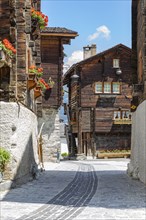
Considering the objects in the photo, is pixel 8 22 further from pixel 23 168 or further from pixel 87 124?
pixel 87 124

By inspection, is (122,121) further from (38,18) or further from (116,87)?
(38,18)

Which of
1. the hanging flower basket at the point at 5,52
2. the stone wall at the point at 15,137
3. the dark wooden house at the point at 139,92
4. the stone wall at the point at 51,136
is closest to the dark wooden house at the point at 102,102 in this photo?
the stone wall at the point at 51,136

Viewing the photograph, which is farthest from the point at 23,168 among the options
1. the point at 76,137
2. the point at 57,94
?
the point at 76,137

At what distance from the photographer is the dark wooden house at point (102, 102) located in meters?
41.3

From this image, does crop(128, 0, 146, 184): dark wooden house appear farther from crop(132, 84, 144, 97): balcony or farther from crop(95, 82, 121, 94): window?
crop(95, 82, 121, 94): window

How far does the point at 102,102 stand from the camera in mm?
41688

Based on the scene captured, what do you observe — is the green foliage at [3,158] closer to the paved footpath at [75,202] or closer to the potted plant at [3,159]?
the potted plant at [3,159]

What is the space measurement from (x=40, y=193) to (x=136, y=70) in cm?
1104

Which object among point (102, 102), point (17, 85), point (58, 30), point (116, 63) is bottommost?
point (102, 102)

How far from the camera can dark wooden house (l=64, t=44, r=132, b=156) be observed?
4131 centimetres

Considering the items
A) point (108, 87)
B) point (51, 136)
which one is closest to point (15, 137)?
point (51, 136)

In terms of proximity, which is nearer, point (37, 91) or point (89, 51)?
point (37, 91)

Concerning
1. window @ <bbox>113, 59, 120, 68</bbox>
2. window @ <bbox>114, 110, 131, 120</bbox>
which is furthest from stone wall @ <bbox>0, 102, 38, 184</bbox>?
window @ <bbox>113, 59, 120, 68</bbox>

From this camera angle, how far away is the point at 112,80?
137ft
